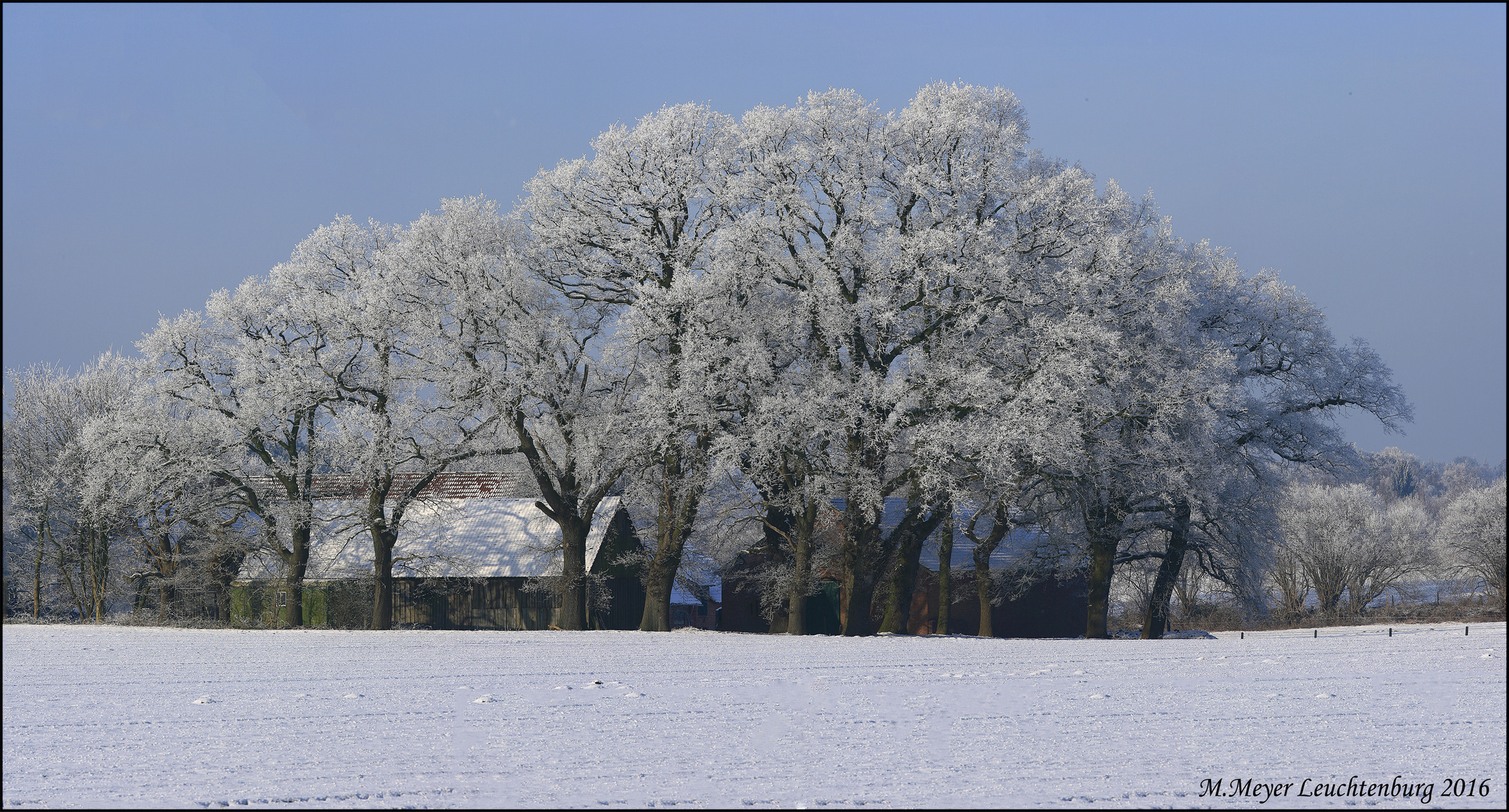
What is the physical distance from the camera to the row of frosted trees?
2908 centimetres

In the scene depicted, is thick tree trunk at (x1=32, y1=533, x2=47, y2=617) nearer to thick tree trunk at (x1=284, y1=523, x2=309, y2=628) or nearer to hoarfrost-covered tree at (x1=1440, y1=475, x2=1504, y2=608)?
thick tree trunk at (x1=284, y1=523, x2=309, y2=628)

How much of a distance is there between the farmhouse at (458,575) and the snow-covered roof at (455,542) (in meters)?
0.05

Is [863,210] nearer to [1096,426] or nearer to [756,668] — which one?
[1096,426]

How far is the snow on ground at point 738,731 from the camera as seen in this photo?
26.4 ft

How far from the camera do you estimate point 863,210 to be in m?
29.5

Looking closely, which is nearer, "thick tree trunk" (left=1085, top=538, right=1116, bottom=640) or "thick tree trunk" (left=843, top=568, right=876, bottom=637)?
"thick tree trunk" (left=843, top=568, right=876, bottom=637)

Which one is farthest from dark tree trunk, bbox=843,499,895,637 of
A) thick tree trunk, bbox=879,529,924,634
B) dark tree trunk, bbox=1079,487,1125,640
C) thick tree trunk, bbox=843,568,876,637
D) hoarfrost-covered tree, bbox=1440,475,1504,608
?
hoarfrost-covered tree, bbox=1440,475,1504,608

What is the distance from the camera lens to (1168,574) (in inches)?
1515

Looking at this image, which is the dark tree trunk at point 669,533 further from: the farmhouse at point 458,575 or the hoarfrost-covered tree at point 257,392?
the hoarfrost-covered tree at point 257,392

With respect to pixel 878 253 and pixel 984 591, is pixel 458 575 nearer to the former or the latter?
pixel 984 591

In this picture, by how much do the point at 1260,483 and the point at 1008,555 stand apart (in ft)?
37.0

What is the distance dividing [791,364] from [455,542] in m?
21.6

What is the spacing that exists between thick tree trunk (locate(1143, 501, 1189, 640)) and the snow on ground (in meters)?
16.2

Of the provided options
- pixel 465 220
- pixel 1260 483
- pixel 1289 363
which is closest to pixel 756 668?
pixel 465 220
